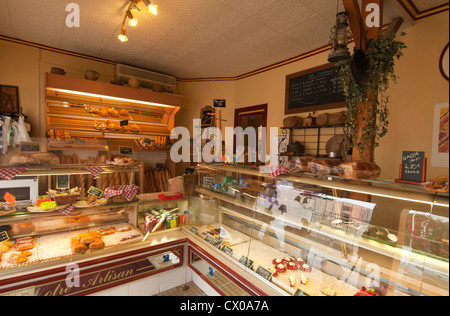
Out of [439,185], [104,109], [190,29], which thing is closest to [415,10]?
[439,185]

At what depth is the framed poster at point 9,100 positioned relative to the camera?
4086 millimetres

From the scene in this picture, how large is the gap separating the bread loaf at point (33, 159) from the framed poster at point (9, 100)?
250cm

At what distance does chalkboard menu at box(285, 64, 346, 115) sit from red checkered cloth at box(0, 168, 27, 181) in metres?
4.17

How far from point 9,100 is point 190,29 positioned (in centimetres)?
342

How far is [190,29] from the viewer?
3602mm

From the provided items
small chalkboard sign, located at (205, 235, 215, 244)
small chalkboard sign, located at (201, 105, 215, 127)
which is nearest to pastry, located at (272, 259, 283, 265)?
small chalkboard sign, located at (205, 235, 215, 244)

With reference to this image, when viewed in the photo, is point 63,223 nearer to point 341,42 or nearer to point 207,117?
point 207,117

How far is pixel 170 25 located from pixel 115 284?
11.3 feet

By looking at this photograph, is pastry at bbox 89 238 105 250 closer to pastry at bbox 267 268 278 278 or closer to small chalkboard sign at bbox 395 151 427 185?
pastry at bbox 267 268 278 278

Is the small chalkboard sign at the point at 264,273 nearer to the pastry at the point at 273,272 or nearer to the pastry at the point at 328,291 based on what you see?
the pastry at the point at 273,272

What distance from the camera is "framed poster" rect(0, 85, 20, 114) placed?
4.09 m

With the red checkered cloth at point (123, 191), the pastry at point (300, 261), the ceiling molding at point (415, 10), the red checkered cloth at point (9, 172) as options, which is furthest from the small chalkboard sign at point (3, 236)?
the ceiling molding at point (415, 10)

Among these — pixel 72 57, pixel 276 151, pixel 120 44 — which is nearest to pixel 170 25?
pixel 120 44

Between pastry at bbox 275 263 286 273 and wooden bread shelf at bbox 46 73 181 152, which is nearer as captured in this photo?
pastry at bbox 275 263 286 273
